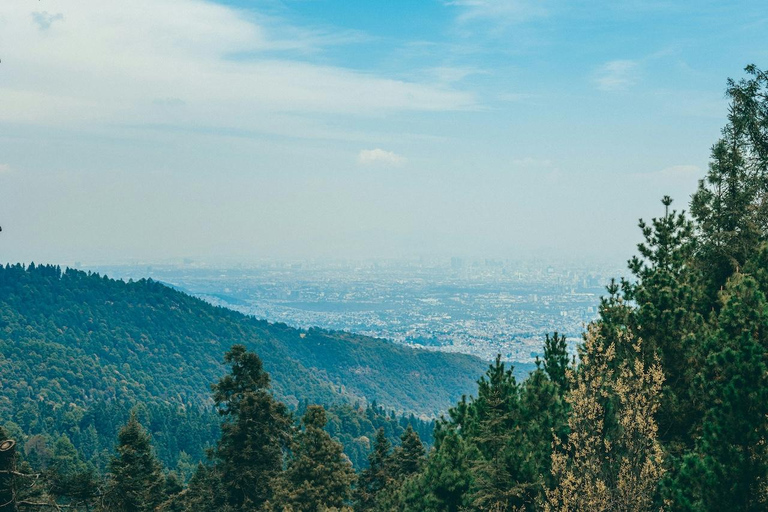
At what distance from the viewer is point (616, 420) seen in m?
14.5

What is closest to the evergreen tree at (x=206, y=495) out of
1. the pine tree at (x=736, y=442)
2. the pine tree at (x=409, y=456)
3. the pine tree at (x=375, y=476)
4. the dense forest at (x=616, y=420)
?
the dense forest at (x=616, y=420)

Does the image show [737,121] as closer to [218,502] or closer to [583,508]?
[583,508]

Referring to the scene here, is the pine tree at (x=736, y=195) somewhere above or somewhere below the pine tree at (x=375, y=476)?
above

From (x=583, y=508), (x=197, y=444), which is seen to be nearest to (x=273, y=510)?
(x=583, y=508)

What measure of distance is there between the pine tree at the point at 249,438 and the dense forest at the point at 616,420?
0.19 feet

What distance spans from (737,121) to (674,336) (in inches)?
344

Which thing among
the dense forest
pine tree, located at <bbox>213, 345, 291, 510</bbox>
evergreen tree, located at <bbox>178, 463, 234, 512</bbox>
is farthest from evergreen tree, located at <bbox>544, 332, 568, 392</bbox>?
evergreen tree, located at <bbox>178, 463, 234, 512</bbox>

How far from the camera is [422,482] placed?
23.6 m

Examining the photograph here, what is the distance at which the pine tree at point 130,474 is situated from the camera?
26203 mm

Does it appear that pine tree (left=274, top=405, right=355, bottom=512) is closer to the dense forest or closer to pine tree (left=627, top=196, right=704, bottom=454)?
the dense forest

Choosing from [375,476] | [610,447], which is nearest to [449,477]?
[610,447]

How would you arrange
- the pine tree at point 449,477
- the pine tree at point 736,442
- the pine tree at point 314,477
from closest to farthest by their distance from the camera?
the pine tree at point 736,442
the pine tree at point 449,477
the pine tree at point 314,477

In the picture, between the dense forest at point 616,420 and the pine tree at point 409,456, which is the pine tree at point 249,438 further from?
the pine tree at point 409,456

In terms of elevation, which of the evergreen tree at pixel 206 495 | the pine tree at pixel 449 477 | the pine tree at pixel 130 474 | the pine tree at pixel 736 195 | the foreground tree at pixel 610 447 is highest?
the pine tree at pixel 736 195
